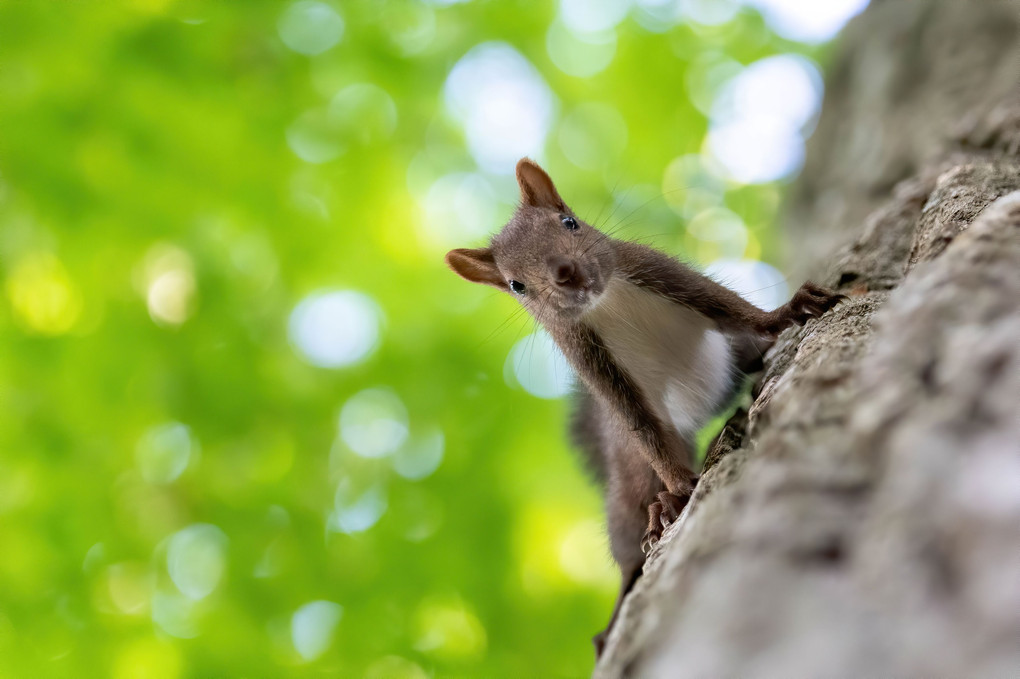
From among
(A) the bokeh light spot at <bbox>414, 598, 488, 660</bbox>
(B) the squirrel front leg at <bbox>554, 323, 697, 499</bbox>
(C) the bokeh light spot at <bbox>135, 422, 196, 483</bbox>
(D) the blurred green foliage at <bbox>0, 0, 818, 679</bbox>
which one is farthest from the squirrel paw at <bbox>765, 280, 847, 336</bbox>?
(C) the bokeh light spot at <bbox>135, 422, 196, 483</bbox>

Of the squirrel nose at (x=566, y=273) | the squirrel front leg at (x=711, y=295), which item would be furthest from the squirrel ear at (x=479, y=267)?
the squirrel front leg at (x=711, y=295)

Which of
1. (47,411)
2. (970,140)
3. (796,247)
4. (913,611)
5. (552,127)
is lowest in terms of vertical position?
(913,611)

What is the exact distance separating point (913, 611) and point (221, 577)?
4047 mm

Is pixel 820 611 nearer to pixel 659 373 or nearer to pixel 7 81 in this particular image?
pixel 659 373

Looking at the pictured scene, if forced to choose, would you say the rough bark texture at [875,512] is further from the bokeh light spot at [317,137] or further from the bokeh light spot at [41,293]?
the bokeh light spot at [317,137]

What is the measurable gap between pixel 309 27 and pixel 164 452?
2989mm

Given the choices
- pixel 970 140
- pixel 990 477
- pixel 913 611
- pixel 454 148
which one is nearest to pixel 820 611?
pixel 913 611

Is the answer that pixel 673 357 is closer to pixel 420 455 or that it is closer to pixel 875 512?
pixel 875 512

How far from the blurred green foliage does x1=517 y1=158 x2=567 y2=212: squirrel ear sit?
0.68 metres

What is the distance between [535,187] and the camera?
3.85m

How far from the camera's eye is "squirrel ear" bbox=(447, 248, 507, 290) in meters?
3.79

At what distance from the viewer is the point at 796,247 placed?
4.64 meters

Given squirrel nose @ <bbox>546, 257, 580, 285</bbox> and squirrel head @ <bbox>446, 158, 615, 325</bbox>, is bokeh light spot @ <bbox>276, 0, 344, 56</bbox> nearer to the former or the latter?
squirrel head @ <bbox>446, 158, 615, 325</bbox>

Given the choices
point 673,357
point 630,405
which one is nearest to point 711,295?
point 673,357
